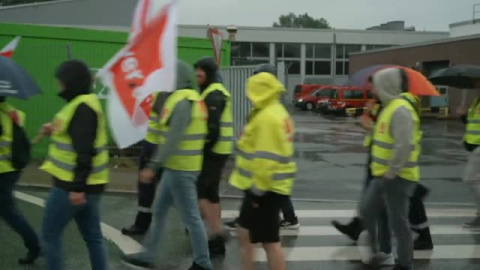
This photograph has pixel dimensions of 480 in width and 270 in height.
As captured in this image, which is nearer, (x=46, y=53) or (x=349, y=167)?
(x=46, y=53)

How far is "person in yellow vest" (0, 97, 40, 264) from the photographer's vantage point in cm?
527

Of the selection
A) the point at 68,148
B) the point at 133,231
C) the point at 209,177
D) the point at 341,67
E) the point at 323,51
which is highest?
the point at 323,51

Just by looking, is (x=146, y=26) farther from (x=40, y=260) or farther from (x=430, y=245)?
(x=430, y=245)

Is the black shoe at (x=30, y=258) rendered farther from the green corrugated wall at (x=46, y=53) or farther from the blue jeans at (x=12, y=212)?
the green corrugated wall at (x=46, y=53)

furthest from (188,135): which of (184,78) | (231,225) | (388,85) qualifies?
(231,225)

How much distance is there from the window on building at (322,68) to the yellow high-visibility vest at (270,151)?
56.1 m

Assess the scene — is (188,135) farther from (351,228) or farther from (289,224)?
(289,224)

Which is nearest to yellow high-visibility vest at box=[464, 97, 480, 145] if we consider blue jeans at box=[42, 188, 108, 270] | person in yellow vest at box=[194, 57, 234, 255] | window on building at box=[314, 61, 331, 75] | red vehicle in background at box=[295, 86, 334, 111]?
person in yellow vest at box=[194, 57, 234, 255]

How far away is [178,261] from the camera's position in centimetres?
582

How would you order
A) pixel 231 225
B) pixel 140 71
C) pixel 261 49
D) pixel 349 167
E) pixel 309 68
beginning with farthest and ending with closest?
pixel 309 68 < pixel 261 49 < pixel 349 167 < pixel 231 225 < pixel 140 71

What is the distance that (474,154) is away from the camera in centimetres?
732

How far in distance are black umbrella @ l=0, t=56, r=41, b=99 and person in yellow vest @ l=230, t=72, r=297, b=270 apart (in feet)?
6.21

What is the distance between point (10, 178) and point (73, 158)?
1397 mm

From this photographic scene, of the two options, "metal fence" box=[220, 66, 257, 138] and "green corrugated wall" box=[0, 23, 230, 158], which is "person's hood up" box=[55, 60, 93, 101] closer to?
"green corrugated wall" box=[0, 23, 230, 158]
